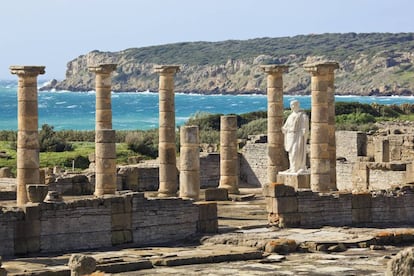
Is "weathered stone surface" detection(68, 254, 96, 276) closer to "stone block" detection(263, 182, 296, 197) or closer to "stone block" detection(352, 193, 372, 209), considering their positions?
"stone block" detection(263, 182, 296, 197)

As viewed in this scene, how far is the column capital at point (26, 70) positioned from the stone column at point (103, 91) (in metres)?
3.67

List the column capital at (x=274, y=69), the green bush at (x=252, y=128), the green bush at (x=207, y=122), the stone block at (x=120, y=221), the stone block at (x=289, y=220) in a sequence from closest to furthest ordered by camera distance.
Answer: the stone block at (x=120, y=221), the stone block at (x=289, y=220), the column capital at (x=274, y=69), the green bush at (x=252, y=128), the green bush at (x=207, y=122)

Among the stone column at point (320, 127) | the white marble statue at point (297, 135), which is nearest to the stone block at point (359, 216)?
the stone column at point (320, 127)

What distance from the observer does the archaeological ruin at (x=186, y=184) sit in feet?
94.6

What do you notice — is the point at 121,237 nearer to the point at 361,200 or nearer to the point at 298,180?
the point at 361,200

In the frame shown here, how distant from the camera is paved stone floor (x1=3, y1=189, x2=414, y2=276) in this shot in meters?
25.9

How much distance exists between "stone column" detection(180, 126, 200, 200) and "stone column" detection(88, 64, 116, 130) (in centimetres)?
274

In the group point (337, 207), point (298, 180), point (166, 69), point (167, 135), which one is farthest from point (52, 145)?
point (337, 207)

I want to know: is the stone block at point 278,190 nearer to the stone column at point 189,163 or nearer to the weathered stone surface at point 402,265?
the stone column at point 189,163

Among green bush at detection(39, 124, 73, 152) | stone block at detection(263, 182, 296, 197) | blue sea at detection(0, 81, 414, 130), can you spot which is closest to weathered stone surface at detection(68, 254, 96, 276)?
stone block at detection(263, 182, 296, 197)

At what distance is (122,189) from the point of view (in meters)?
40.1

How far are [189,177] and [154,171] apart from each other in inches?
218

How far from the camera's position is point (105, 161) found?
112 ft

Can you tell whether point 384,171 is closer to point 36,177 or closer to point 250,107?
point 36,177
